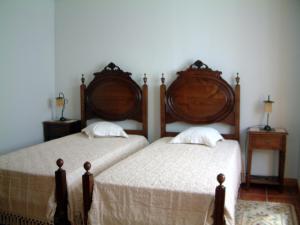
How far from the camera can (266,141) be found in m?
3.40

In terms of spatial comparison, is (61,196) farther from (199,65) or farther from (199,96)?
(199,65)

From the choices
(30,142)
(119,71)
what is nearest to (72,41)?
(119,71)

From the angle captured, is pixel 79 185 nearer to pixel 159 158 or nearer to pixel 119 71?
pixel 159 158

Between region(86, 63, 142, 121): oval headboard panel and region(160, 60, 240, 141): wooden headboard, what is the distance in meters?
0.41

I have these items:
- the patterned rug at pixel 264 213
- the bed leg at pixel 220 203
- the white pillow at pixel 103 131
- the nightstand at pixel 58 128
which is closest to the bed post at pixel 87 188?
the bed leg at pixel 220 203

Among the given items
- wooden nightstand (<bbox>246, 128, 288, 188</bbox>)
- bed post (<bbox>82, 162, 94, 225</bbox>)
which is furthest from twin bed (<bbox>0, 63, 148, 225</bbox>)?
wooden nightstand (<bbox>246, 128, 288, 188</bbox>)

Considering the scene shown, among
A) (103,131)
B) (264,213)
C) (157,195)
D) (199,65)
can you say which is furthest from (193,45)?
(157,195)

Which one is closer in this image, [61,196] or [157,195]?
[157,195]

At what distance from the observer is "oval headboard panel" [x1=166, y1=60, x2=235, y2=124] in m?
3.71

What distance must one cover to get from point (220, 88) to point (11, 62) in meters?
2.66

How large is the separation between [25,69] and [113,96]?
123 centimetres

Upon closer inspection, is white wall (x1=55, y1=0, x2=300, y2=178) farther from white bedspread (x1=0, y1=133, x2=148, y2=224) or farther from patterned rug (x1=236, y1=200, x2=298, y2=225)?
white bedspread (x1=0, y1=133, x2=148, y2=224)

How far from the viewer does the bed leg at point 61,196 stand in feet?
7.50

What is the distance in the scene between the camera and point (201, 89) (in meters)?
3.80
